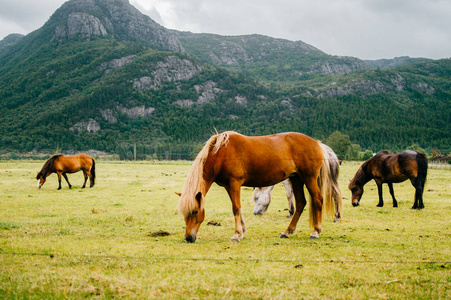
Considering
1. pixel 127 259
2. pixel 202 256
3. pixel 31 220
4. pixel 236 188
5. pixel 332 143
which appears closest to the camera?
pixel 127 259

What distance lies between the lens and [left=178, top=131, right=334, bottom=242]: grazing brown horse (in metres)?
6.84

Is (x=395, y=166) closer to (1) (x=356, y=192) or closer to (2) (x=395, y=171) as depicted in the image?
(2) (x=395, y=171)

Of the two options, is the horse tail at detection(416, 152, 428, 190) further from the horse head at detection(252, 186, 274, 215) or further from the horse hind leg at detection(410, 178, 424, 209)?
the horse head at detection(252, 186, 274, 215)

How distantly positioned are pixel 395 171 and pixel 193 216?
33.5 ft

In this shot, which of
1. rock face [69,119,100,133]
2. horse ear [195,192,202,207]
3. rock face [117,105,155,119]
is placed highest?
rock face [117,105,155,119]

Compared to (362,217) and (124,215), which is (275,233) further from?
(124,215)

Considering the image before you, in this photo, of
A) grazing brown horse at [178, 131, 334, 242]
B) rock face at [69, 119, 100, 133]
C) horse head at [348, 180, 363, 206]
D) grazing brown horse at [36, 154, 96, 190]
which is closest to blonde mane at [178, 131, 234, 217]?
grazing brown horse at [178, 131, 334, 242]

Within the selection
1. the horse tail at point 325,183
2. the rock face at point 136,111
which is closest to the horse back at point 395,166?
the horse tail at point 325,183

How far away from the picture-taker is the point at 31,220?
9352 mm

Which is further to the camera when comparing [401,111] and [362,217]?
[401,111]

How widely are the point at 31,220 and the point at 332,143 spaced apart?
287 ft

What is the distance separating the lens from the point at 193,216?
681 cm

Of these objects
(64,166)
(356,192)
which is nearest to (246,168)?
(356,192)

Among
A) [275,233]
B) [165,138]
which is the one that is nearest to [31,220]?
[275,233]
